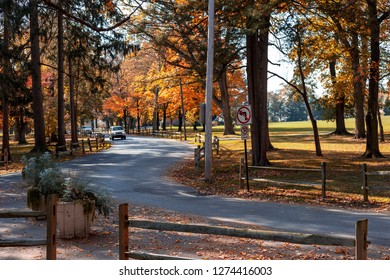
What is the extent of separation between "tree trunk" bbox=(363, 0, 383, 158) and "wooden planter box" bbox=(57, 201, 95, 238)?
19.1 meters

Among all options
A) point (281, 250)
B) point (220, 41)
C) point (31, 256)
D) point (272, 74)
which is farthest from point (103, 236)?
point (272, 74)

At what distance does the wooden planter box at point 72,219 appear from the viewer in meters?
9.65

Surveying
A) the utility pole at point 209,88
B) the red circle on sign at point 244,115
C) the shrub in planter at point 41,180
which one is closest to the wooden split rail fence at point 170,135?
the utility pole at point 209,88

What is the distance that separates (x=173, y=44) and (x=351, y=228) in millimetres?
26107

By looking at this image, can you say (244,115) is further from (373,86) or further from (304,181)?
(373,86)

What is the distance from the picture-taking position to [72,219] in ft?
31.7

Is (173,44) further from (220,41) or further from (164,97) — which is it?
(164,97)

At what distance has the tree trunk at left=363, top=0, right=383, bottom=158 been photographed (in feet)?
81.0

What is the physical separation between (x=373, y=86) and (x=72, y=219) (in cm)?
2247

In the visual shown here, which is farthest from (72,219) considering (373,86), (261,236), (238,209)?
(373,86)

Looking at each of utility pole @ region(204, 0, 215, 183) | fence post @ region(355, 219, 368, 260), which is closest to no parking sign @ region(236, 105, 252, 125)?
utility pole @ region(204, 0, 215, 183)

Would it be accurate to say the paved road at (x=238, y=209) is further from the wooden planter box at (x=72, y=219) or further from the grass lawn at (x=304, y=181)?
the wooden planter box at (x=72, y=219)

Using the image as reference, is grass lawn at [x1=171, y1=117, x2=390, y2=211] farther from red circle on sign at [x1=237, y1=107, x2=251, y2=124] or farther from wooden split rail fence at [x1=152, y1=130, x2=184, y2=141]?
wooden split rail fence at [x1=152, y1=130, x2=184, y2=141]

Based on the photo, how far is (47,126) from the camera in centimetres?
5581
